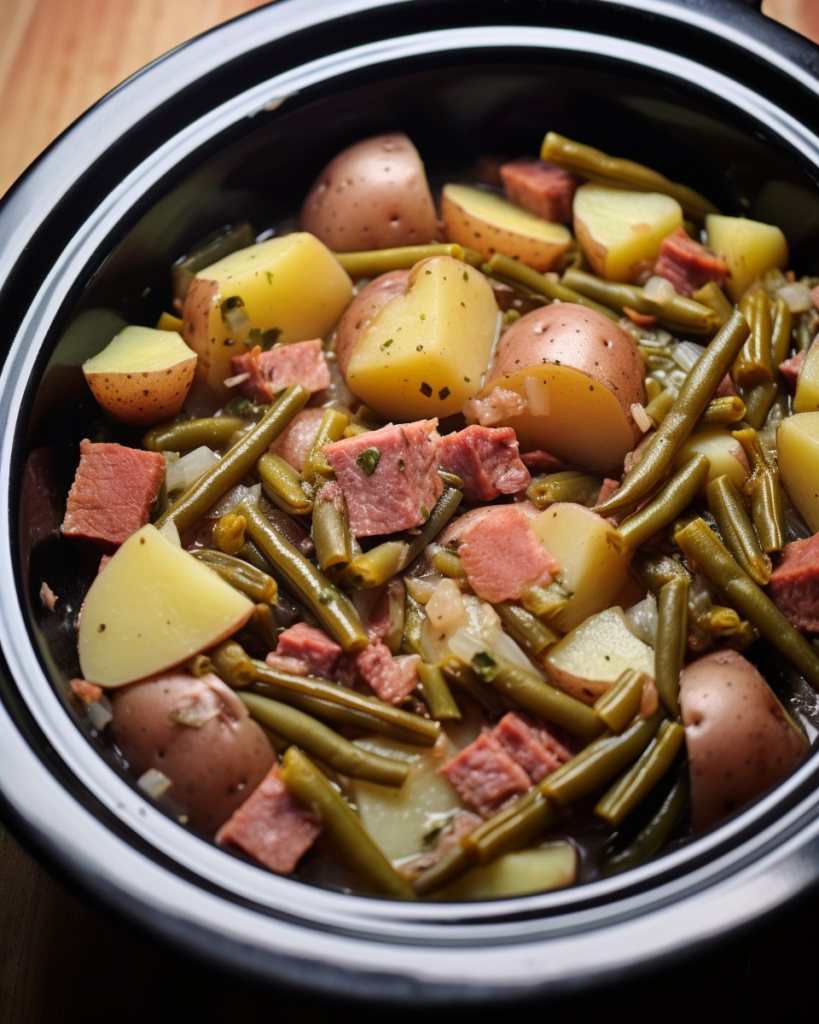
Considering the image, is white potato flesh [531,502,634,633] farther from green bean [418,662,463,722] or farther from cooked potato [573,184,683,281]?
cooked potato [573,184,683,281]

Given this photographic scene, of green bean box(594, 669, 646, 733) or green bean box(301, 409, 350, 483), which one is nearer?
green bean box(594, 669, 646, 733)

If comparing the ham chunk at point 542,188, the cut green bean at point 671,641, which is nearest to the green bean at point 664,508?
the cut green bean at point 671,641

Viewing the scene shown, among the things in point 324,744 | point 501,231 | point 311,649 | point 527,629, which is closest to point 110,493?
point 311,649

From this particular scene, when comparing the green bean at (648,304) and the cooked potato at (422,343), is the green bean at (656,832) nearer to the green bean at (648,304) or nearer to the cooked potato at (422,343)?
the cooked potato at (422,343)

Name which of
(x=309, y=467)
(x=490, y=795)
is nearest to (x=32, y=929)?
(x=490, y=795)

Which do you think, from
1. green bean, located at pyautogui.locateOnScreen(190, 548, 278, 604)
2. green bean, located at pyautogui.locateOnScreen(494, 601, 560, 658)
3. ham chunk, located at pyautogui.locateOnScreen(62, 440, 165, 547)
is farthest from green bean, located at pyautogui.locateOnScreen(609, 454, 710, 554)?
ham chunk, located at pyautogui.locateOnScreen(62, 440, 165, 547)

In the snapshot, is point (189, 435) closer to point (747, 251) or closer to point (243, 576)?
point (243, 576)
